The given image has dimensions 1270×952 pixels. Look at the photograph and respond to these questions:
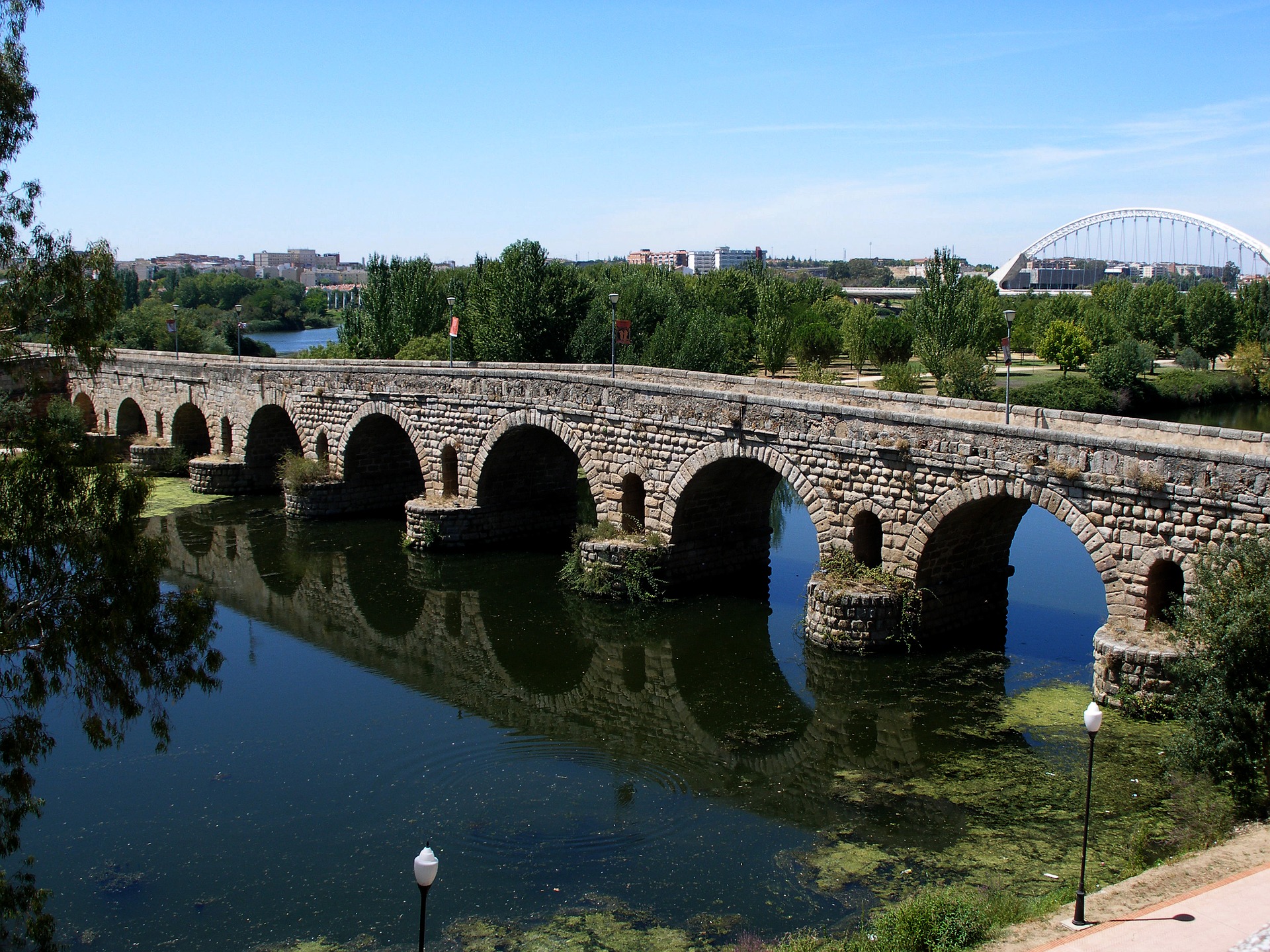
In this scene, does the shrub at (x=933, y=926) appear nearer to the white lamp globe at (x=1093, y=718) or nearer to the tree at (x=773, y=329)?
the white lamp globe at (x=1093, y=718)

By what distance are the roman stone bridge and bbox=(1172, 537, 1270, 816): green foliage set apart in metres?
2.97

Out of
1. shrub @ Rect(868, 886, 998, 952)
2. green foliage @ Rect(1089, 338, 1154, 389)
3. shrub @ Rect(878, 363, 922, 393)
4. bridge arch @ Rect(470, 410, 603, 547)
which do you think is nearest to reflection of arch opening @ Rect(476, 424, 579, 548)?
bridge arch @ Rect(470, 410, 603, 547)

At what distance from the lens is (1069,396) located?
4516cm

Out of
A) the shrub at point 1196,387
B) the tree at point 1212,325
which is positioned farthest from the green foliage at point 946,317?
the tree at point 1212,325

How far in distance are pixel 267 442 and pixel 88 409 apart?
1173cm

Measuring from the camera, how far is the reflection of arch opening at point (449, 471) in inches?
1031

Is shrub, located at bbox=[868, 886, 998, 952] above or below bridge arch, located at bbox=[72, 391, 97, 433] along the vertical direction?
below

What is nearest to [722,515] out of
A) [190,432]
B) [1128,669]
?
[1128,669]

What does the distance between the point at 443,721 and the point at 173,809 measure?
393cm

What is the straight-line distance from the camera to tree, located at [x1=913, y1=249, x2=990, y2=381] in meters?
41.2

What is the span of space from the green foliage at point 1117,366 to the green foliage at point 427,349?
2843 cm

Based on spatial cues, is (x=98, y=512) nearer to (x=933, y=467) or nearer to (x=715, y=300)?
(x=933, y=467)

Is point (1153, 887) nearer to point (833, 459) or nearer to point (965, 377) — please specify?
point (833, 459)

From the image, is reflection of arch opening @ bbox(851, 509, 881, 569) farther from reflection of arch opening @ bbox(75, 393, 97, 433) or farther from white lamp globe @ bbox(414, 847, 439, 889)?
reflection of arch opening @ bbox(75, 393, 97, 433)
